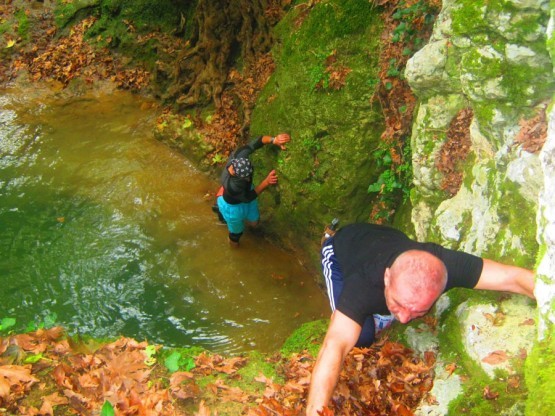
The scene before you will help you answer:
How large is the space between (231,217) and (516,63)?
179 inches

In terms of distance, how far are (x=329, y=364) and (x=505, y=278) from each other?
151cm

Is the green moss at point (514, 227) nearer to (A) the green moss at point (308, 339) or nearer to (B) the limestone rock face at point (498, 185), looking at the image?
(B) the limestone rock face at point (498, 185)

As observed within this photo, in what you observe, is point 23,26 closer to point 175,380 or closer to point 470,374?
point 175,380

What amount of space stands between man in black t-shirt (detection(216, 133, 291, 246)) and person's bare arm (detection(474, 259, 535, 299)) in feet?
12.5

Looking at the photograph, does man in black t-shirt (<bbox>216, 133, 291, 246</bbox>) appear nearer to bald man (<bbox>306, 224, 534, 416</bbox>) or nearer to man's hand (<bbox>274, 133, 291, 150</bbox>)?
man's hand (<bbox>274, 133, 291, 150</bbox>)

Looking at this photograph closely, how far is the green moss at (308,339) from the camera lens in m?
5.31

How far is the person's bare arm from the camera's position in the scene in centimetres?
333

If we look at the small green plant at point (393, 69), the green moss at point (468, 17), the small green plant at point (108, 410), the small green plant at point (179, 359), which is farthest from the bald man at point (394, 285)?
the small green plant at point (393, 69)

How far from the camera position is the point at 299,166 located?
7113mm

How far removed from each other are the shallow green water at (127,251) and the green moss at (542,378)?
162 inches

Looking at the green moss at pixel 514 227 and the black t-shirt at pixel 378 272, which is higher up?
the green moss at pixel 514 227

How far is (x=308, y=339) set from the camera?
220 inches

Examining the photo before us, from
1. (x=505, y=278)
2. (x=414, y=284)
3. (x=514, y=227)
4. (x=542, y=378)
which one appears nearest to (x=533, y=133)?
(x=514, y=227)

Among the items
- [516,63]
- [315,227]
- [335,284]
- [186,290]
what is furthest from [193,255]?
[516,63]
